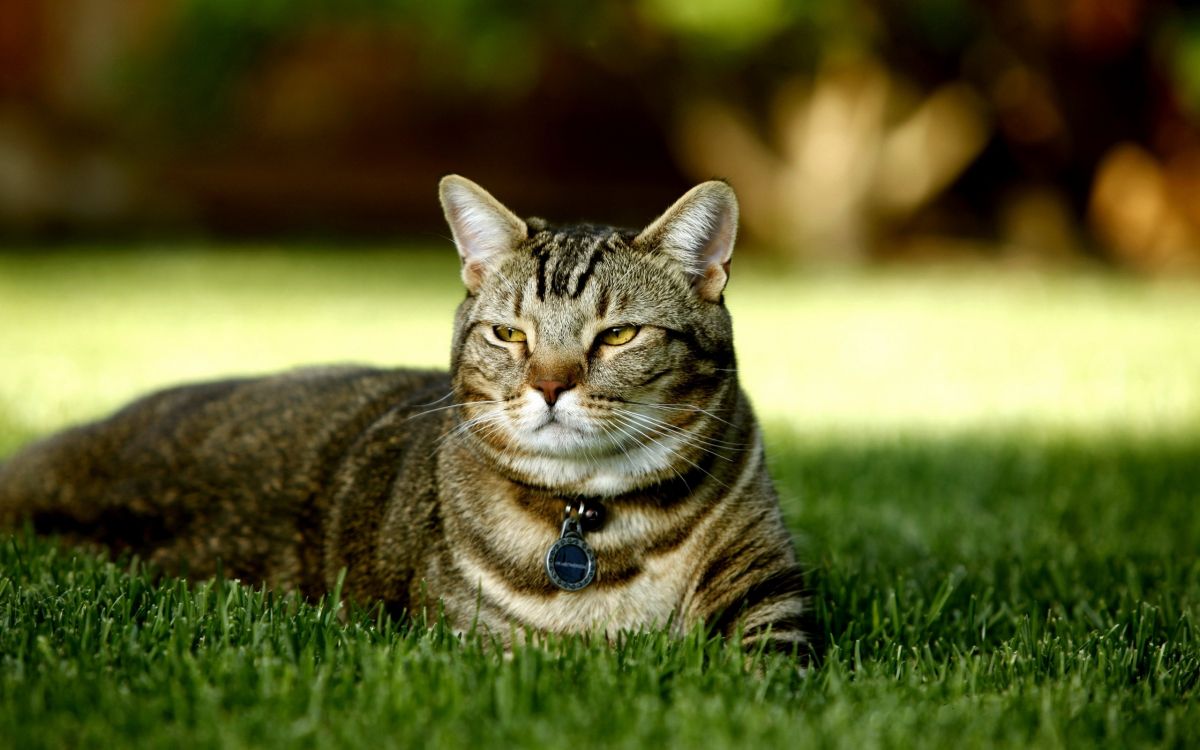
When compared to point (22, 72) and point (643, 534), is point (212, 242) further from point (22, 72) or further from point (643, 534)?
point (643, 534)

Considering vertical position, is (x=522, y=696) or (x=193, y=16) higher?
(x=193, y=16)

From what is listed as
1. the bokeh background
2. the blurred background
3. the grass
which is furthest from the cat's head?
the blurred background

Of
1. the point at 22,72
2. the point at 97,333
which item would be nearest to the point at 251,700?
the point at 97,333

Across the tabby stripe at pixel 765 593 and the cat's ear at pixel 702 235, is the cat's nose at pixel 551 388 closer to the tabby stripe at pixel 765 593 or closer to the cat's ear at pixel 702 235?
the cat's ear at pixel 702 235

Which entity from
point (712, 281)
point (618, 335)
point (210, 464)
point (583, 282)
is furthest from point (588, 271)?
point (210, 464)

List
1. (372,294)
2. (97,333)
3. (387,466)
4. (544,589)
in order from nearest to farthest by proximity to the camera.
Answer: (544,589) < (387,466) < (97,333) < (372,294)

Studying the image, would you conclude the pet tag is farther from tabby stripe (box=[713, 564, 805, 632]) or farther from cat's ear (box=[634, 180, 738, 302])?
cat's ear (box=[634, 180, 738, 302])

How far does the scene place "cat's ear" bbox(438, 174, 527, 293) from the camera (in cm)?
290

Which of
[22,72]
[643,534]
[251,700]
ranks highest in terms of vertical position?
[22,72]

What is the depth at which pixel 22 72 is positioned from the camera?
1375 centimetres

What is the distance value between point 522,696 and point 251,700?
1.57ft

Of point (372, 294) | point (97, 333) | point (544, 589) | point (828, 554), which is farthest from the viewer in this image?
point (372, 294)

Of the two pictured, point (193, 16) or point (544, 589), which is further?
point (193, 16)

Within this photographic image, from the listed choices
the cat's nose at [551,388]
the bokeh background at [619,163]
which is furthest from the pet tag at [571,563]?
the bokeh background at [619,163]
